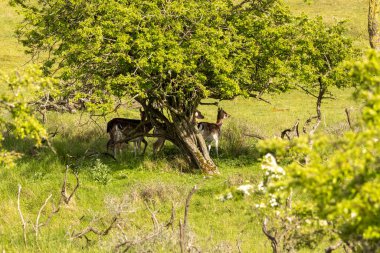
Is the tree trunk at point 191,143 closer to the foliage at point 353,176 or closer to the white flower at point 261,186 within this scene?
the white flower at point 261,186

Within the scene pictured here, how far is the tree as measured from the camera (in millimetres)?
14805

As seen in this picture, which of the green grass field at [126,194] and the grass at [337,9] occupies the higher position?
the grass at [337,9]

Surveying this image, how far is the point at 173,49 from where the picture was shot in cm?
→ 1494

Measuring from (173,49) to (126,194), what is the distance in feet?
13.1

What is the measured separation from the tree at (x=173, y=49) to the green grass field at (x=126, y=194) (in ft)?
4.45

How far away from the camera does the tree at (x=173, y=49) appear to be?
14805mm

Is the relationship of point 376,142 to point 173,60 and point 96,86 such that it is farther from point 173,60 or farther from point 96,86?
point 96,86

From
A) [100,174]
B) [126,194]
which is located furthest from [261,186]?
[100,174]

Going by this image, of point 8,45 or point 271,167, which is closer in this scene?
point 271,167

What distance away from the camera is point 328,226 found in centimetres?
630

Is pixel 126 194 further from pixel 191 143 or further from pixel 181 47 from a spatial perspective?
pixel 181 47

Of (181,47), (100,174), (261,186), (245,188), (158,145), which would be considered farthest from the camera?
(158,145)

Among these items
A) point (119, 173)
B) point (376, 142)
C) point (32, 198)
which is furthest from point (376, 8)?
point (376, 142)

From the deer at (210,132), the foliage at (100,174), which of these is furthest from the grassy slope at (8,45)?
the foliage at (100,174)
